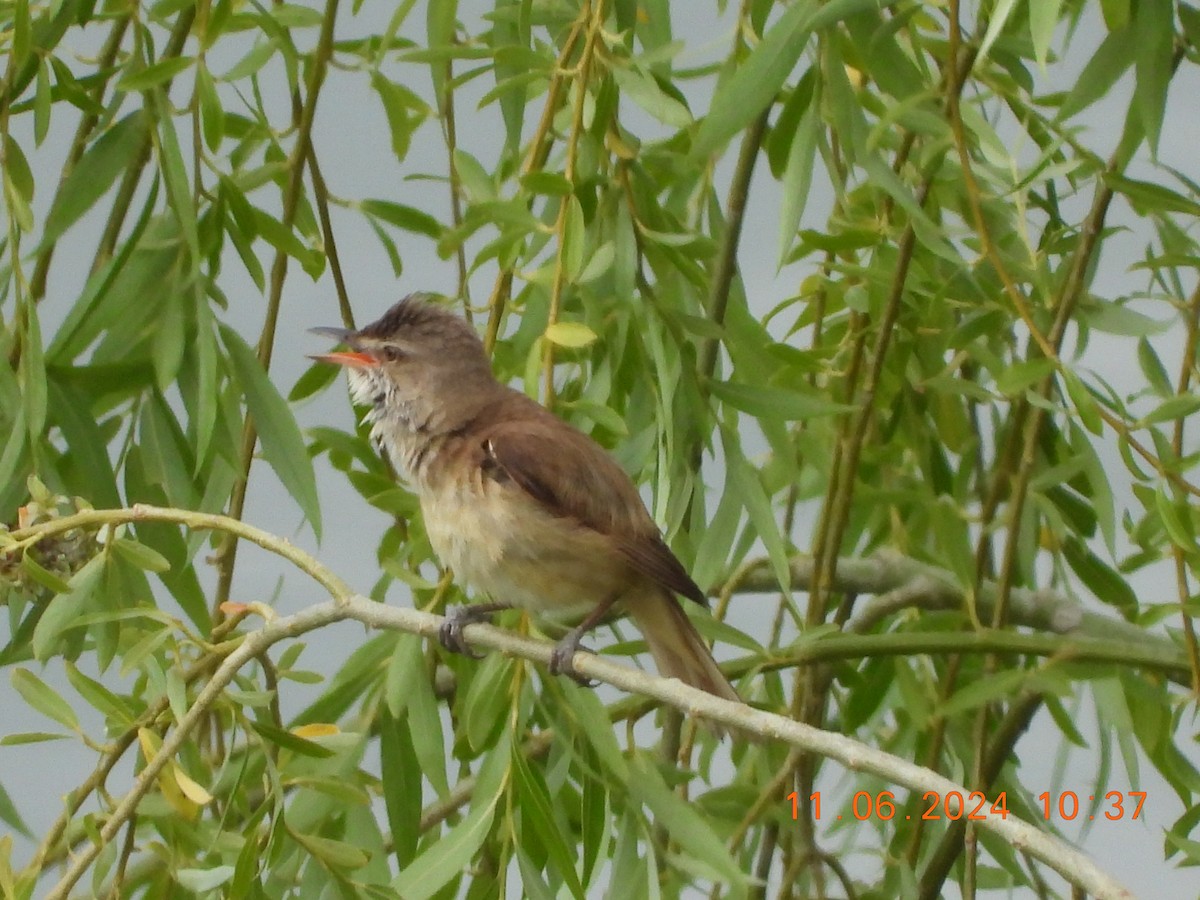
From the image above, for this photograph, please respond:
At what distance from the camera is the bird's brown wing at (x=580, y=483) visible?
2.33 m

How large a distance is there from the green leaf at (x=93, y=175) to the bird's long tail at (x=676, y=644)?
0.94 metres

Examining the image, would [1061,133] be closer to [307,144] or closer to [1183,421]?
[1183,421]

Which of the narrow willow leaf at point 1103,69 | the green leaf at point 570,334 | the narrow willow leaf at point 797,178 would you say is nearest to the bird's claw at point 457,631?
the green leaf at point 570,334

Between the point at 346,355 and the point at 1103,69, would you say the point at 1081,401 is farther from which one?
the point at 346,355

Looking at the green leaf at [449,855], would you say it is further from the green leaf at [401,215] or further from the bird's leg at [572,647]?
the green leaf at [401,215]

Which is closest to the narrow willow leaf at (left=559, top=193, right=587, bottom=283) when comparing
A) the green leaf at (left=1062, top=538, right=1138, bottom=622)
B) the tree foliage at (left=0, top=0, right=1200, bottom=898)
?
the tree foliage at (left=0, top=0, right=1200, bottom=898)

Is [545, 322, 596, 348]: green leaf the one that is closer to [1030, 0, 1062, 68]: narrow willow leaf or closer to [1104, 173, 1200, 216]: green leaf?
[1030, 0, 1062, 68]: narrow willow leaf

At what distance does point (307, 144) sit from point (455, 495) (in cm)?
54

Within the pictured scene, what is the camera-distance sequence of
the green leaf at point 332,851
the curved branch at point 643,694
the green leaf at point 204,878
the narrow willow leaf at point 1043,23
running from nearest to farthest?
1. the curved branch at point 643,694
2. the narrow willow leaf at point 1043,23
3. the green leaf at point 204,878
4. the green leaf at point 332,851

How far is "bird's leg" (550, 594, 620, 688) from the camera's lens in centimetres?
202

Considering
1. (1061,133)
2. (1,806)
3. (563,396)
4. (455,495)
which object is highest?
(1061,133)

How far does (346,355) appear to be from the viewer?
104 inches

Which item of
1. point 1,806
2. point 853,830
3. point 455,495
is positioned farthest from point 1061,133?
point 1,806

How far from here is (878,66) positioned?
7.05 ft
